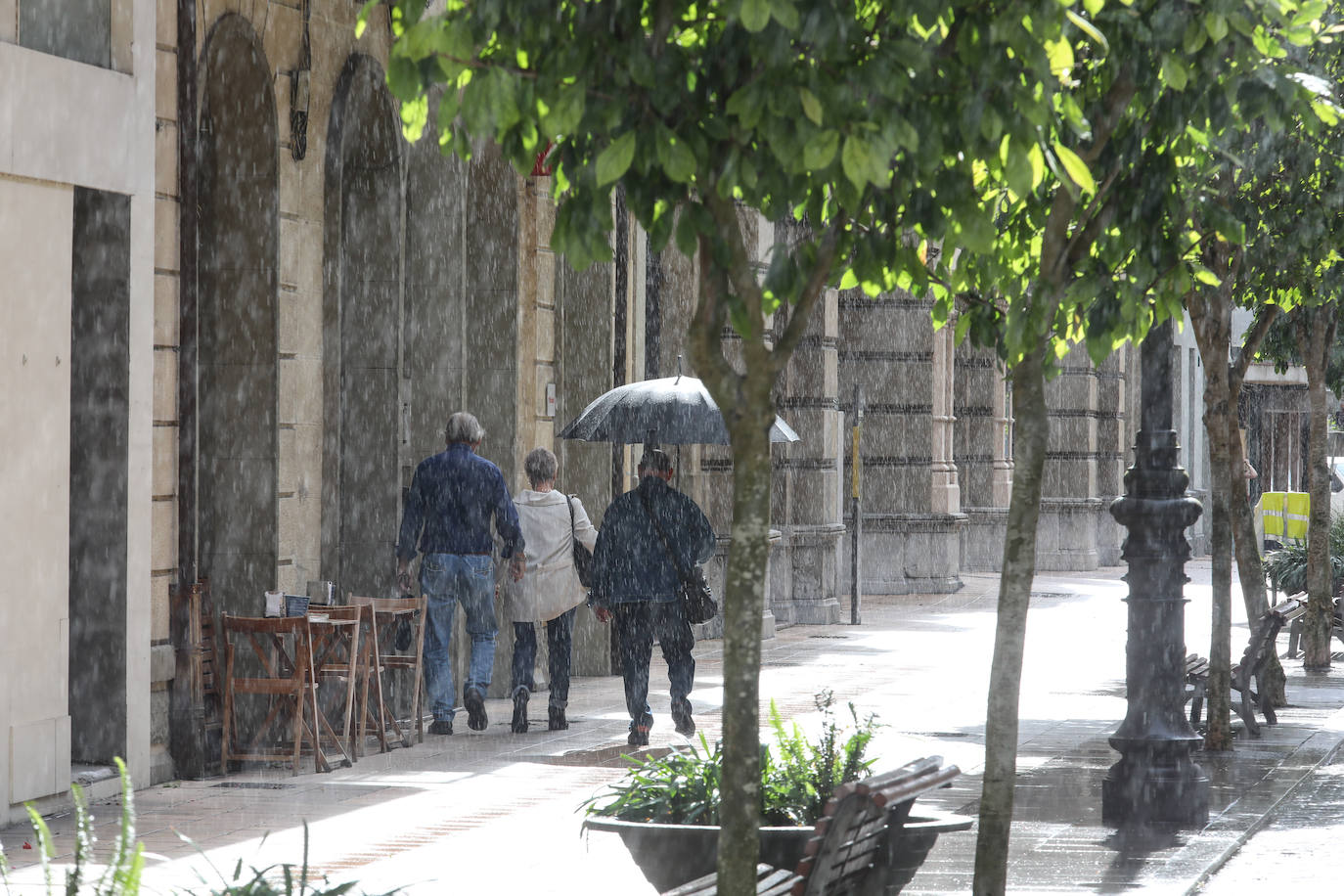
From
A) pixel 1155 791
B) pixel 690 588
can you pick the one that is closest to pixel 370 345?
pixel 690 588

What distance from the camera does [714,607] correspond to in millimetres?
11781

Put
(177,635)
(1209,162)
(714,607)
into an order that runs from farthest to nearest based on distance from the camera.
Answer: (714,607), (177,635), (1209,162)

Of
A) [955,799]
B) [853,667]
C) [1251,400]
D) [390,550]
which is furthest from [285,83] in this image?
[1251,400]

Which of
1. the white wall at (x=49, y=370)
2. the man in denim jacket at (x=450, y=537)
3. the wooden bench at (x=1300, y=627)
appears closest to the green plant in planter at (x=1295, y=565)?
the wooden bench at (x=1300, y=627)

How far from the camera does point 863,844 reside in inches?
221

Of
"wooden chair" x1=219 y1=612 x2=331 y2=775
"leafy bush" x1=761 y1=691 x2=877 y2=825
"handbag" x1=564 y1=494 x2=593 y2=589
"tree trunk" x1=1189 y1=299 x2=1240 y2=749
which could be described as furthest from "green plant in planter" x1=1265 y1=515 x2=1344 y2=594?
"leafy bush" x1=761 y1=691 x2=877 y2=825

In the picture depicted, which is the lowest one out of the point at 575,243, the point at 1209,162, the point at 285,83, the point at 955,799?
the point at 955,799

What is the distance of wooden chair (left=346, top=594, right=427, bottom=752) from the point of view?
37.0ft

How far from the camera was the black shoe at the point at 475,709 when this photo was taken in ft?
40.6

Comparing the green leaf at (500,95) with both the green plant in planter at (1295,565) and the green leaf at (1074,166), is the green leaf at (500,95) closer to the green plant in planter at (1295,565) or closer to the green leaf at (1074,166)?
the green leaf at (1074,166)

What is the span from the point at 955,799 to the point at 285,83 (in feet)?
19.5

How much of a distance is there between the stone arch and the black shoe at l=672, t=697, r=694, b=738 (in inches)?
101

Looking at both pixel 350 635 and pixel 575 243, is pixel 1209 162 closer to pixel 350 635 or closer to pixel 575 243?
pixel 575 243

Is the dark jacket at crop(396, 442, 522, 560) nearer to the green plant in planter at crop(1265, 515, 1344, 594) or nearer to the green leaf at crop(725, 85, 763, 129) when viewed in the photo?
the green leaf at crop(725, 85, 763, 129)
